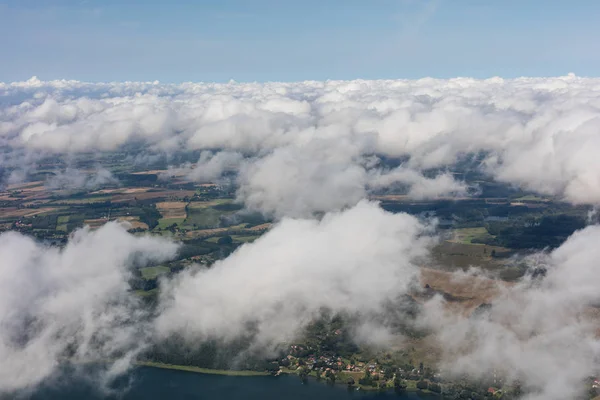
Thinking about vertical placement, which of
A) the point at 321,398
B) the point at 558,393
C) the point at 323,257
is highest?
the point at 323,257

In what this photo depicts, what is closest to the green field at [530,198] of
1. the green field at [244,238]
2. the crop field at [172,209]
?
the green field at [244,238]

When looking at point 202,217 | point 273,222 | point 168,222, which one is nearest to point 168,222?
point 168,222

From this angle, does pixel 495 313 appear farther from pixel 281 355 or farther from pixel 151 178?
pixel 151 178

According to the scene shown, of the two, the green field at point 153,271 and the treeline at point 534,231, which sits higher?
the treeline at point 534,231

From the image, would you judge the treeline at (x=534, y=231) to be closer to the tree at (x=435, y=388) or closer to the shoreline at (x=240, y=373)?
the tree at (x=435, y=388)

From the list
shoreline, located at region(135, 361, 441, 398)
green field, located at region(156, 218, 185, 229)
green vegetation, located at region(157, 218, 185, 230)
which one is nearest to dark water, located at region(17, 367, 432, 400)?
shoreline, located at region(135, 361, 441, 398)

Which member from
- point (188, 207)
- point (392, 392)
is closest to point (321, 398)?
point (392, 392)

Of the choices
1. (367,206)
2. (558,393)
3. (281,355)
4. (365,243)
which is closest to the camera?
(558,393)
